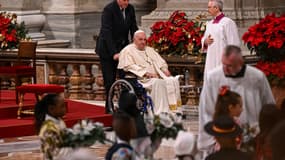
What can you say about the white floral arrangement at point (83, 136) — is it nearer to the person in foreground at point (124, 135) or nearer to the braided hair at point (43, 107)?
the person in foreground at point (124, 135)

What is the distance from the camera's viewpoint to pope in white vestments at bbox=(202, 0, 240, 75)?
16.2 meters

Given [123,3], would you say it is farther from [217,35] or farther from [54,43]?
[54,43]

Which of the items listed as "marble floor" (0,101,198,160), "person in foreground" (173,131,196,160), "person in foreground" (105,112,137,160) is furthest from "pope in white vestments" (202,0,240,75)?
"person in foreground" (173,131,196,160)

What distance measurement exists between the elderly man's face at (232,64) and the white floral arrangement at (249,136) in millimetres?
665

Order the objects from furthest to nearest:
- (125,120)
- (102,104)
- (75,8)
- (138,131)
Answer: (75,8)
(102,104)
(138,131)
(125,120)

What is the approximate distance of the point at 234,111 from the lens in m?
10.2

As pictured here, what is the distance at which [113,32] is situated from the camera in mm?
16922

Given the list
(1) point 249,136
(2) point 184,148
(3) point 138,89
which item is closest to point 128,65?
(3) point 138,89

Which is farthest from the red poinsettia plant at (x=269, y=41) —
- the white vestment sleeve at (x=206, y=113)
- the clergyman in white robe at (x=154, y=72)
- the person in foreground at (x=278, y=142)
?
the person in foreground at (x=278, y=142)

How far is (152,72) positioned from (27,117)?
194cm

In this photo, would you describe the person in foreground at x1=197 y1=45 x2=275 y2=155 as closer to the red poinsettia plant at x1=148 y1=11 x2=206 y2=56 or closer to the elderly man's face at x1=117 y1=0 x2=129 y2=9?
the elderly man's face at x1=117 y1=0 x2=129 y2=9

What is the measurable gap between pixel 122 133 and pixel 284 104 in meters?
1.38

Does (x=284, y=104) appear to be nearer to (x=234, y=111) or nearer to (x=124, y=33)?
(x=234, y=111)

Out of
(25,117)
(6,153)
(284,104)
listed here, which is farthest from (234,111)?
(25,117)
